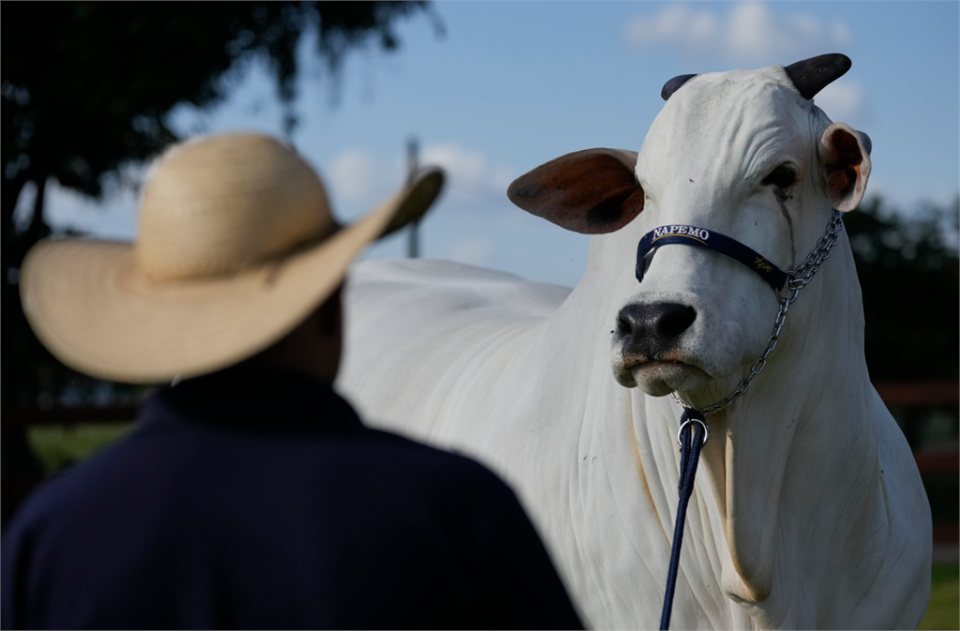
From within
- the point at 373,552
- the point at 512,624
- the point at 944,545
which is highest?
the point at 373,552

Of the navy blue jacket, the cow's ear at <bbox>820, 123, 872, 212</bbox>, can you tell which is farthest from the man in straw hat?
the cow's ear at <bbox>820, 123, 872, 212</bbox>

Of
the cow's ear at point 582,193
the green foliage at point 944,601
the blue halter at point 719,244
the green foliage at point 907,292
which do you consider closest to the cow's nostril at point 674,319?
the blue halter at point 719,244

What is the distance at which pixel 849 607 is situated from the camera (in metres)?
3.05

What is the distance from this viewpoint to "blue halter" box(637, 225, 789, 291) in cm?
262

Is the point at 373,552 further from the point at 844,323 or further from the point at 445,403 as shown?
the point at 445,403

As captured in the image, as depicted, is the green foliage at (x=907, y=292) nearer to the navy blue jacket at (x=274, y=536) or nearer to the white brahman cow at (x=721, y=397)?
the white brahman cow at (x=721, y=397)

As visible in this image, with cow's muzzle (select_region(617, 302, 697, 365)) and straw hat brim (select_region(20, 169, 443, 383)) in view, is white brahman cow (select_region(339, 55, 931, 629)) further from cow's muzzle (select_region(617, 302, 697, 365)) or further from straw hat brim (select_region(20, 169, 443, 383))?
straw hat brim (select_region(20, 169, 443, 383))

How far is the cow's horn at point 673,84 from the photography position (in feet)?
9.85

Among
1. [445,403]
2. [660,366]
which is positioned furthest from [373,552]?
[445,403]

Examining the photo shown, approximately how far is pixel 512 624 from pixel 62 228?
1419cm

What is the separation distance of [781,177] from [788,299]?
30 cm

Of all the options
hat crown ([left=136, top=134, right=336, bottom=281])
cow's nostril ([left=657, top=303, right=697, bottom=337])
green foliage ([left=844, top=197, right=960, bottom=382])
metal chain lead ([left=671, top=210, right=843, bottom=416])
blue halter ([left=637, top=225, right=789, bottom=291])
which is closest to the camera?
hat crown ([left=136, top=134, right=336, bottom=281])

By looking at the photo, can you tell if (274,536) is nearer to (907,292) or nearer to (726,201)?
(726,201)

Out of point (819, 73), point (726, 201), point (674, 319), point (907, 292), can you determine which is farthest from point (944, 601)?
point (907, 292)
